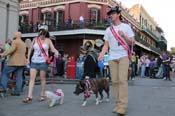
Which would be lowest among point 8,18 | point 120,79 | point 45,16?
point 120,79

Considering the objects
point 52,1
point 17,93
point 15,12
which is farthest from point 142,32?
point 17,93

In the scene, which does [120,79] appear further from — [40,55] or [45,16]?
[45,16]

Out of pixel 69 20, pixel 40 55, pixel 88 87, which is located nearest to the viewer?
pixel 88 87

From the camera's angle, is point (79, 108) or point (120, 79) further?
point (79, 108)

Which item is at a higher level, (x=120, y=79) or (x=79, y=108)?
(x=120, y=79)

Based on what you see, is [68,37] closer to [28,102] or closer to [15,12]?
[15,12]

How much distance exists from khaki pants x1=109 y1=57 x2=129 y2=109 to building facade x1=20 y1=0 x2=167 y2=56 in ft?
97.8

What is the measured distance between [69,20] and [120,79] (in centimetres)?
3181

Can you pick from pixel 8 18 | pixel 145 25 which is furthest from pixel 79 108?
pixel 145 25

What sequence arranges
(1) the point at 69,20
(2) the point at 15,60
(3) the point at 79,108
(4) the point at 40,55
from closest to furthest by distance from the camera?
(3) the point at 79,108 < (4) the point at 40,55 < (2) the point at 15,60 < (1) the point at 69,20

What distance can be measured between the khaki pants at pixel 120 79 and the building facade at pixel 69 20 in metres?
29.8

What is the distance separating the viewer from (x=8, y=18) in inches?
885

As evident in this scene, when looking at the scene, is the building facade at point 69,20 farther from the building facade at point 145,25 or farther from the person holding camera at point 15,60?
the person holding camera at point 15,60

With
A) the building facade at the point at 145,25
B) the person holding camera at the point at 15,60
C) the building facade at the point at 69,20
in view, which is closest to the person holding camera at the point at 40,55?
the person holding camera at the point at 15,60
